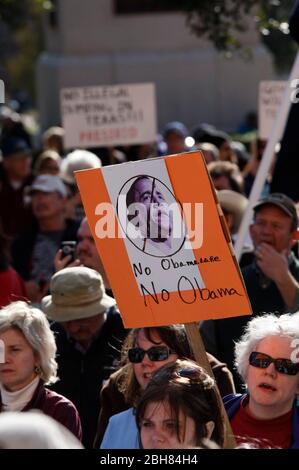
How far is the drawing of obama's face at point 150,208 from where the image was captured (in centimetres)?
467

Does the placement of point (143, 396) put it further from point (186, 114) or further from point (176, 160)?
point (186, 114)

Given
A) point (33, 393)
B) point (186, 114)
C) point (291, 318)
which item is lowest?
point (186, 114)

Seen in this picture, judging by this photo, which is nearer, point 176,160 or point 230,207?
point 176,160

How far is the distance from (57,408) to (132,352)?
0.36 m

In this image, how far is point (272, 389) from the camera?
4496 mm

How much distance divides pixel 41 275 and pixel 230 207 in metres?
1.37

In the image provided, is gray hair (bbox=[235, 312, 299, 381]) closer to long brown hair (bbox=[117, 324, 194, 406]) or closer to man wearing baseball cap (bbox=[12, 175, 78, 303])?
long brown hair (bbox=[117, 324, 194, 406])

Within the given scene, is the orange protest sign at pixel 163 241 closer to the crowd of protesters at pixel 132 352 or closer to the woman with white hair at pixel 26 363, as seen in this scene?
the crowd of protesters at pixel 132 352

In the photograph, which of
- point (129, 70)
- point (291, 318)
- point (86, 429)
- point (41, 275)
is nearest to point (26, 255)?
point (41, 275)

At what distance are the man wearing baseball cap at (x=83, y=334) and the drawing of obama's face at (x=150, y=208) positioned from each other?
1160mm

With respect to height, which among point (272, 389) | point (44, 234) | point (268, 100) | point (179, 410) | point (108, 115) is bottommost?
point (108, 115)

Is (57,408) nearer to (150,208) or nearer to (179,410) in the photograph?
(150,208)

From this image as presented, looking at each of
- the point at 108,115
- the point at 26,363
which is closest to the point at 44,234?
the point at 108,115

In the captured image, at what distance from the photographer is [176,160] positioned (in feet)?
15.1
